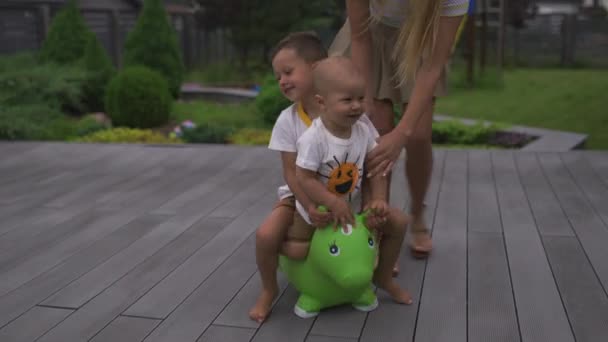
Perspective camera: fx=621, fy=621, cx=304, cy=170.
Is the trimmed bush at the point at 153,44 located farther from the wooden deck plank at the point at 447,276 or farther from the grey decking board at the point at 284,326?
the grey decking board at the point at 284,326

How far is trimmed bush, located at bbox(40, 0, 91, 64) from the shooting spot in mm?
9469

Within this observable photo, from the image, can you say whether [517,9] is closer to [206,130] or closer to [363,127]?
[206,130]

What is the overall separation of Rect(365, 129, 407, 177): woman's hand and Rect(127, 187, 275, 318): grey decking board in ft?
3.00

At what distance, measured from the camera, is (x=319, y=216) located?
209 cm

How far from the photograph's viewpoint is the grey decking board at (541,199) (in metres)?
3.17

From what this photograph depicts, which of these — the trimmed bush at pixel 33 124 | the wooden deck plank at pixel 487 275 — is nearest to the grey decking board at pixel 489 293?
the wooden deck plank at pixel 487 275

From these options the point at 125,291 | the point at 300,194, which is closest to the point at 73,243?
the point at 125,291

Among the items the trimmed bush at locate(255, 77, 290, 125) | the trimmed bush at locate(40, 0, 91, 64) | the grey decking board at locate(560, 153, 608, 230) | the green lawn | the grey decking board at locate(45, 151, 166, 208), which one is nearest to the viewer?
the grey decking board at locate(560, 153, 608, 230)

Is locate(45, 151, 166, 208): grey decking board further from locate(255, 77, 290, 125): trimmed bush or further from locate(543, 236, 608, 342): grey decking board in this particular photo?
locate(543, 236, 608, 342): grey decking board

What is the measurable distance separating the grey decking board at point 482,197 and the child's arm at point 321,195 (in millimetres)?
1332

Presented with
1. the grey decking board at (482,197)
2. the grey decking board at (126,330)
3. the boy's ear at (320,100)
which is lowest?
the grey decking board at (126,330)

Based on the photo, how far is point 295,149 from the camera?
2166 millimetres

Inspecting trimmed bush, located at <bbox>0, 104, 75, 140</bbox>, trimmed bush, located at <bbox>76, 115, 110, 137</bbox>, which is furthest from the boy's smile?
trimmed bush, located at <bbox>76, 115, 110, 137</bbox>

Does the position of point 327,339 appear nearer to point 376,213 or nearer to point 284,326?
point 284,326
